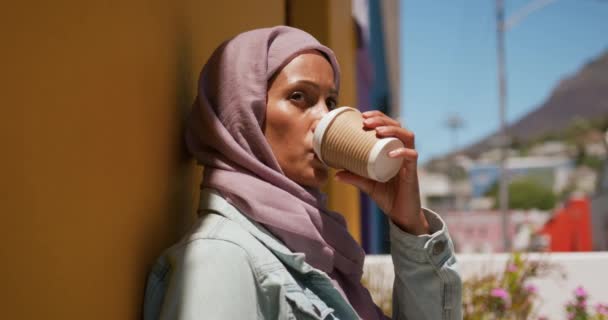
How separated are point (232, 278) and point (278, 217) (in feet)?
0.75

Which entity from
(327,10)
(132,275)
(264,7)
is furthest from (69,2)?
(327,10)

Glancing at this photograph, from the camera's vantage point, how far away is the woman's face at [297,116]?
5.54 feet

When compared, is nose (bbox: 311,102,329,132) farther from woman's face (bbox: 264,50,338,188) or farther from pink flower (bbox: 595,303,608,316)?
pink flower (bbox: 595,303,608,316)

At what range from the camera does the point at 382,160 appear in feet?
5.14

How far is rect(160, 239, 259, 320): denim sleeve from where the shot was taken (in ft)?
4.33

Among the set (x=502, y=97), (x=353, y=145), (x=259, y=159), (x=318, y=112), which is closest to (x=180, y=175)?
(x=259, y=159)

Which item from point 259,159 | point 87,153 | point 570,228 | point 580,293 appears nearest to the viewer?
point 87,153

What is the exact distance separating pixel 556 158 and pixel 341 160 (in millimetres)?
108503

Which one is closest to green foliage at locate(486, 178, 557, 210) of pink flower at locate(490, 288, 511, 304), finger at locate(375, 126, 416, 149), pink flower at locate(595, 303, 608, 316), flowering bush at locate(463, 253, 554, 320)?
flowering bush at locate(463, 253, 554, 320)

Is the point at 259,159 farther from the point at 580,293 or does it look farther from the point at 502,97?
the point at 502,97

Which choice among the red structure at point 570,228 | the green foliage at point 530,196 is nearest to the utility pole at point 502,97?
the red structure at point 570,228

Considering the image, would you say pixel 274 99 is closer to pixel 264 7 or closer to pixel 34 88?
pixel 34 88

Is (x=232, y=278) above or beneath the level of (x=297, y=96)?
beneath

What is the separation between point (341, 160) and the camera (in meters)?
1.59
